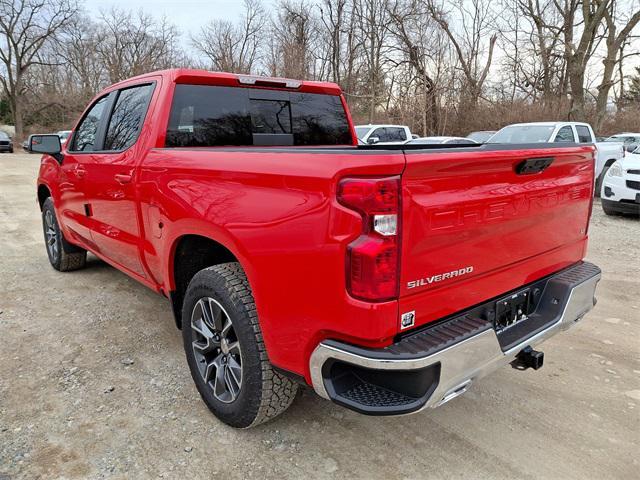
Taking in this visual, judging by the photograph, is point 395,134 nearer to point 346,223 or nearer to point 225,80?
point 225,80

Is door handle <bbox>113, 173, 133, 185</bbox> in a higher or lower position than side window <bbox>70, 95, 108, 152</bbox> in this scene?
lower

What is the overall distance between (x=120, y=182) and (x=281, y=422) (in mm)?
1962

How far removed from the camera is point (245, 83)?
3.46 m

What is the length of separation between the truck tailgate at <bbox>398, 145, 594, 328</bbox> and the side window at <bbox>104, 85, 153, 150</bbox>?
2.23m

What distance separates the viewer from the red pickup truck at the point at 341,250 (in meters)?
1.80

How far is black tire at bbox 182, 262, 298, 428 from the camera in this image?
2309mm

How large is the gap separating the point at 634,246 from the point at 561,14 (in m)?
24.0

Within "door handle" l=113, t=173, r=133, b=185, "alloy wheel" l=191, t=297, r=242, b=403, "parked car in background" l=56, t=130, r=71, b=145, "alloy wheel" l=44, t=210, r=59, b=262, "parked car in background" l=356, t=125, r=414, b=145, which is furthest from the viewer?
"parked car in background" l=356, t=125, r=414, b=145

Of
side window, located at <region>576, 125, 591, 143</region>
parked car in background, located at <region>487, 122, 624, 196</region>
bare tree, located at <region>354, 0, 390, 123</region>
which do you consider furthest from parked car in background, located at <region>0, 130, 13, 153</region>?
side window, located at <region>576, 125, 591, 143</region>

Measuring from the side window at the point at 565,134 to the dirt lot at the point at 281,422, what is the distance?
8884mm

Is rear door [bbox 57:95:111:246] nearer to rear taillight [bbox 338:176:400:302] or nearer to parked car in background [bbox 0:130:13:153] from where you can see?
rear taillight [bbox 338:176:400:302]

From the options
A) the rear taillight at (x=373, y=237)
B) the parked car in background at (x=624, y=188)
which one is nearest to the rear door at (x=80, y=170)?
the rear taillight at (x=373, y=237)

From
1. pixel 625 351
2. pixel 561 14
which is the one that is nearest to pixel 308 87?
pixel 625 351

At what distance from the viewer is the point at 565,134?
38.8 ft
